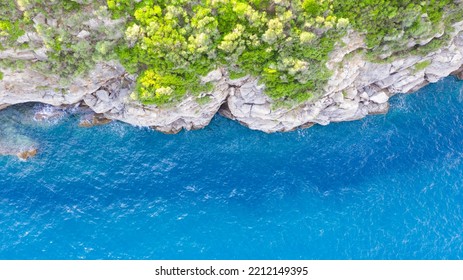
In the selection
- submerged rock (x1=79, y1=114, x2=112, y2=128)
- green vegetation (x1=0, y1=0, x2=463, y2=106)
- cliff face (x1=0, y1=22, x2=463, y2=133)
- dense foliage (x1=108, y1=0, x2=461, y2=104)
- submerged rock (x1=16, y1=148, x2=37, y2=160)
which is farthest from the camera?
submerged rock (x1=79, y1=114, x2=112, y2=128)

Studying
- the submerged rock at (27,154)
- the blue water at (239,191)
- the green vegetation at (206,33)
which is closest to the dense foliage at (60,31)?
the green vegetation at (206,33)

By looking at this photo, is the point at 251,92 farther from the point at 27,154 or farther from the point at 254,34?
the point at 27,154

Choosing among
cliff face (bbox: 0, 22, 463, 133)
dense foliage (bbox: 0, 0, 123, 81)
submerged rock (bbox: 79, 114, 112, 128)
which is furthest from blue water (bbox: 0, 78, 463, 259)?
dense foliage (bbox: 0, 0, 123, 81)

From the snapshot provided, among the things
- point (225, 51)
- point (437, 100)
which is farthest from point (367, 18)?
point (437, 100)

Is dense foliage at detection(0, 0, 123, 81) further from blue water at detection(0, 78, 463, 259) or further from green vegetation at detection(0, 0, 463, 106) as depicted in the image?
blue water at detection(0, 78, 463, 259)

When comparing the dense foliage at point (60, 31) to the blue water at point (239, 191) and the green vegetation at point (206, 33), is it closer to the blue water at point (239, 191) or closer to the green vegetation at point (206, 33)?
the green vegetation at point (206, 33)
